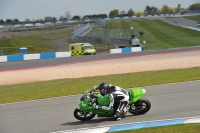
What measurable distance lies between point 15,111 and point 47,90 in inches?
185

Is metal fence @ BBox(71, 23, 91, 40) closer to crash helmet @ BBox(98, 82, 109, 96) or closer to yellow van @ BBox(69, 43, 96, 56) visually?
yellow van @ BBox(69, 43, 96, 56)

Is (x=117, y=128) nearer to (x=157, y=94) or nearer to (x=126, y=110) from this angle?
(x=126, y=110)

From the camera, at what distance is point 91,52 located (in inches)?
1720

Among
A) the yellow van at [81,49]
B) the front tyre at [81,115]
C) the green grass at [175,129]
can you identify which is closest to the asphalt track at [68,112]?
the front tyre at [81,115]

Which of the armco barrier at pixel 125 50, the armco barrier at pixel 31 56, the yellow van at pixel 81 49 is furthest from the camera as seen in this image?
the armco barrier at pixel 125 50

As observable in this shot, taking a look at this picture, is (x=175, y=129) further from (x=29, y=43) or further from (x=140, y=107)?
(x=29, y=43)

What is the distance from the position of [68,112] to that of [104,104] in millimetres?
2267

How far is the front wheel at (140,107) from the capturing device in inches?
430

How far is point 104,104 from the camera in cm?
1070

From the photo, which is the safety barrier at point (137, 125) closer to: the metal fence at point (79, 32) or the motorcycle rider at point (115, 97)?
the motorcycle rider at point (115, 97)

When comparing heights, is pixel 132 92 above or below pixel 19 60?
above

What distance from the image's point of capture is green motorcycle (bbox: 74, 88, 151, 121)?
421 inches

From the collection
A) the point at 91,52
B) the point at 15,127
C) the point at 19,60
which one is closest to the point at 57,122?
the point at 15,127

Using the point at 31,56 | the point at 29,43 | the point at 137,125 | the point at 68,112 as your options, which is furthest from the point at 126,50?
the point at 137,125
